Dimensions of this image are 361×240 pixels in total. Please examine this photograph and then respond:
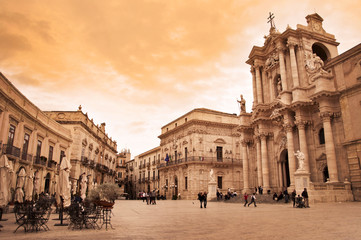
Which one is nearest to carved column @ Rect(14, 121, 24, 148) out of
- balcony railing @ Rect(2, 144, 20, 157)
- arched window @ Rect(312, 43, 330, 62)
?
balcony railing @ Rect(2, 144, 20, 157)

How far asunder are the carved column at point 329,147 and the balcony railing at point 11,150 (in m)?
22.1

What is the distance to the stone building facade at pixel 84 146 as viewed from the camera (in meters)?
34.7

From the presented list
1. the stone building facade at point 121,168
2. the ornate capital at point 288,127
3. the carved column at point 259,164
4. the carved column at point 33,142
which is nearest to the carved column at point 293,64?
the ornate capital at point 288,127

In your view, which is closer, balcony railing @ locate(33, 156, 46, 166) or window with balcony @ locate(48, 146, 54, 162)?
balcony railing @ locate(33, 156, 46, 166)

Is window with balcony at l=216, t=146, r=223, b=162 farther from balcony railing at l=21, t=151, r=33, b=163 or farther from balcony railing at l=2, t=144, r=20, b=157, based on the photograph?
balcony railing at l=2, t=144, r=20, b=157

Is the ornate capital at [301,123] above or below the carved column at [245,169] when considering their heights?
above

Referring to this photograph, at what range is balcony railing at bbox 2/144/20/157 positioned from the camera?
1849 cm

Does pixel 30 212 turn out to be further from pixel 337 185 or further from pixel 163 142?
pixel 163 142

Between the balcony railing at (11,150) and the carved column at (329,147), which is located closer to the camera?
the balcony railing at (11,150)

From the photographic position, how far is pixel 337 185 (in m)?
18.7

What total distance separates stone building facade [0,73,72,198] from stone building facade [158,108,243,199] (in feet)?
59.0

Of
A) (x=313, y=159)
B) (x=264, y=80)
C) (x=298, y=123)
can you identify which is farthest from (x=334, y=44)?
(x=313, y=159)

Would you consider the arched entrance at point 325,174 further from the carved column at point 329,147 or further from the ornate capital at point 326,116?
the ornate capital at point 326,116

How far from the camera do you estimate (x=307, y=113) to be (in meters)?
22.9
